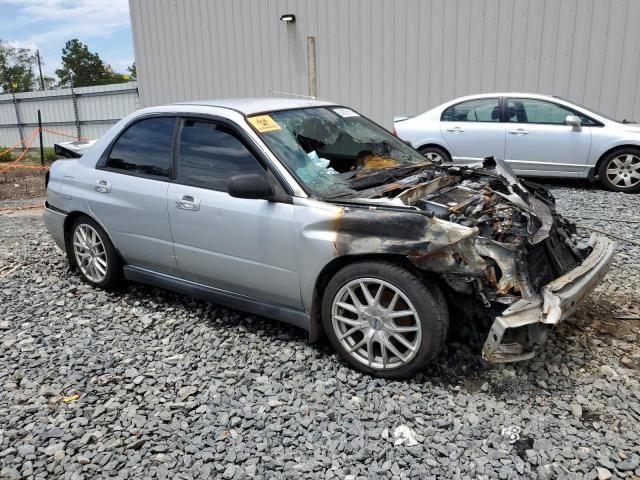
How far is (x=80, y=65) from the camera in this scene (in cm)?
6122

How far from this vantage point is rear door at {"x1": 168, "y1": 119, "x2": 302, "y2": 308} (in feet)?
11.0

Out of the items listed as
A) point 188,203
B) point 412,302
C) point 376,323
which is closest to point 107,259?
point 188,203

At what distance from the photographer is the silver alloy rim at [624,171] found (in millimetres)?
7934

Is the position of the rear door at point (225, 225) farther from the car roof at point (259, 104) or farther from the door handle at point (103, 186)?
the door handle at point (103, 186)

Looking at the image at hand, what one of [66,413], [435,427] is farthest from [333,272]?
[66,413]

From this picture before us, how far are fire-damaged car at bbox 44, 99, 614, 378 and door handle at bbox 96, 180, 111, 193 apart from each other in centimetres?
1

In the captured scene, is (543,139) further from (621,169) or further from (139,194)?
(139,194)

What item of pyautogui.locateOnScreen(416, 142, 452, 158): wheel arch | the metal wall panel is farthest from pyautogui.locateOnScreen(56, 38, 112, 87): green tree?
pyautogui.locateOnScreen(416, 142, 452, 158): wheel arch

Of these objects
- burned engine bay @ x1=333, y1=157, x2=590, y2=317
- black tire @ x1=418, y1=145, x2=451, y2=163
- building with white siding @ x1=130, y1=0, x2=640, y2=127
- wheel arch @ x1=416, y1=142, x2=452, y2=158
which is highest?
building with white siding @ x1=130, y1=0, x2=640, y2=127

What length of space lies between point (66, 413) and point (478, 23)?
1011 cm

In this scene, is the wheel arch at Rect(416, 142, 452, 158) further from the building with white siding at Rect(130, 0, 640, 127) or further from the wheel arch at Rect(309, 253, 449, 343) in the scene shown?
the wheel arch at Rect(309, 253, 449, 343)

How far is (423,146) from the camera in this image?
9180 millimetres

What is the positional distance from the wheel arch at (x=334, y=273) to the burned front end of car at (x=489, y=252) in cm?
6

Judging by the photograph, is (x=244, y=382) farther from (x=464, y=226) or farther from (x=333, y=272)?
(x=464, y=226)
